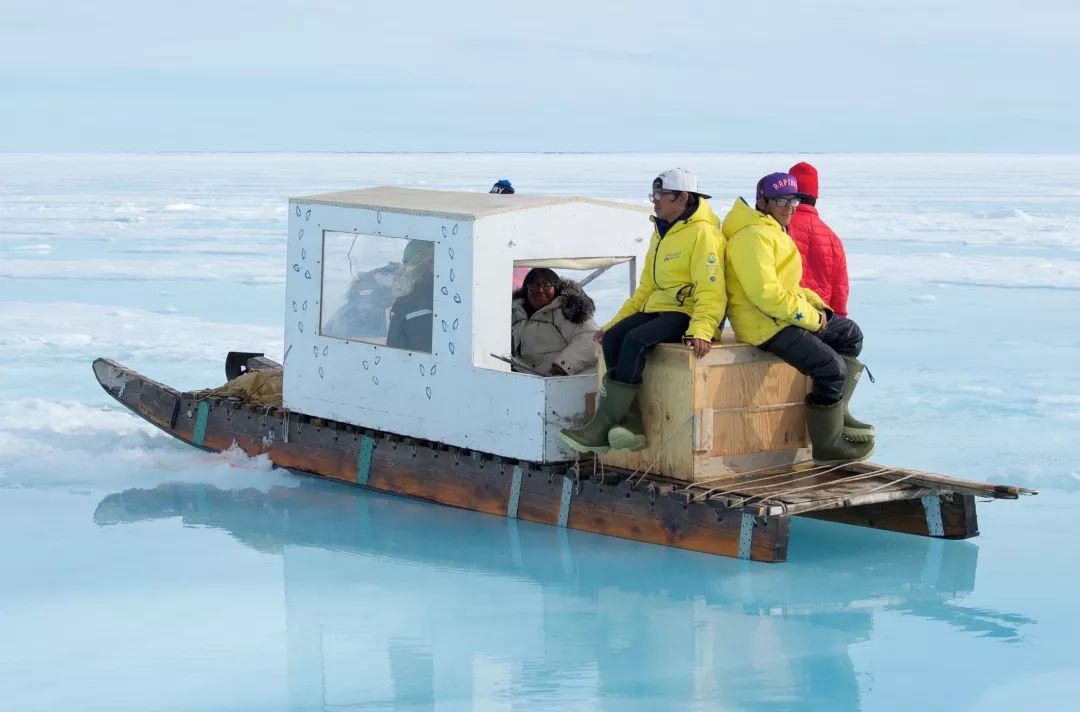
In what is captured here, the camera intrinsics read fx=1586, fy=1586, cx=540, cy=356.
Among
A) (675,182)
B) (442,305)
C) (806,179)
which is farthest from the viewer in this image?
(442,305)

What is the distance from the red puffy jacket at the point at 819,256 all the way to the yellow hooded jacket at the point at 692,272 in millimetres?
697

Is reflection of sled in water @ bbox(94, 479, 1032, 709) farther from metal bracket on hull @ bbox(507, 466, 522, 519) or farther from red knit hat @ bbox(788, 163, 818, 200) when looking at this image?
red knit hat @ bbox(788, 163, 818, 200)

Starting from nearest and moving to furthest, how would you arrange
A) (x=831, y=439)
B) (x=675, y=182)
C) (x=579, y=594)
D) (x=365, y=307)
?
(x=579, y=594) → (x=675, y=182) → (x=831, y=439) → (x=365, y=307)

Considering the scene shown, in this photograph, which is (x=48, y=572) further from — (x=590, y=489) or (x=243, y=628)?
(x=590, y=489)

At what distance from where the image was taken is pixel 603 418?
7.57m

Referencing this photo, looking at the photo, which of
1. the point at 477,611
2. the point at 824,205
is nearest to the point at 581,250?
the point at 477,611

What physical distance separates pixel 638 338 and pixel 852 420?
128cm

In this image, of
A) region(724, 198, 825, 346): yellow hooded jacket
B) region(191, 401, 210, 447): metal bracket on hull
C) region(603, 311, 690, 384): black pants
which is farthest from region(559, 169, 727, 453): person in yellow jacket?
region(191, 401, 210, 447): metal bracket on hull

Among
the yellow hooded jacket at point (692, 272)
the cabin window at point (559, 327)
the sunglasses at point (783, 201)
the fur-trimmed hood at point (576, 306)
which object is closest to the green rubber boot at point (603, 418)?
the yellow hooded jacket at point (692, 272)

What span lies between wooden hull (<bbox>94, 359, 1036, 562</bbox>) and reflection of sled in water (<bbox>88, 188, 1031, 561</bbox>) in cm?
1

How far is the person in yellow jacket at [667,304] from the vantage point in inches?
289

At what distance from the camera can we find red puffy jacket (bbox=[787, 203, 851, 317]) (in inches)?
318

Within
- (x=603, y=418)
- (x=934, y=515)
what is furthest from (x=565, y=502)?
(x=934, y=515)

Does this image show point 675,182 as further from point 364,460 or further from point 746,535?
point 364,460
